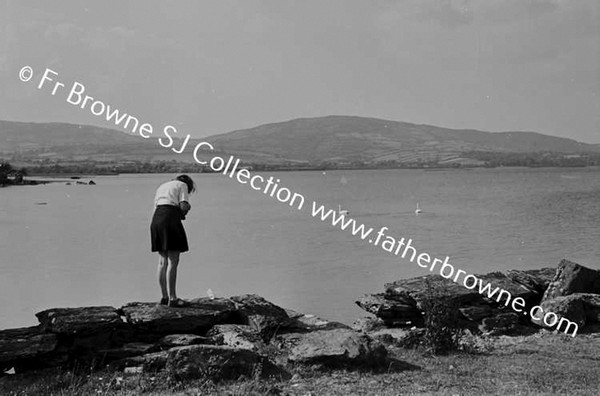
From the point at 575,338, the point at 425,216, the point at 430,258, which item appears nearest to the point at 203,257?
the point at 430,258

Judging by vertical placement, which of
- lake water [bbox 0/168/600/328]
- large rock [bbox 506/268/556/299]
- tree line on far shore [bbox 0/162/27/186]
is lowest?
tree line on far shore [bbox 0/162/27/186]

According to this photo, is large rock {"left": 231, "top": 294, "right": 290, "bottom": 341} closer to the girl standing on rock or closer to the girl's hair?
the girl standing on rock

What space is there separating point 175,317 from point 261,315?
1.32 meters

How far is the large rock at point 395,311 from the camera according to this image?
38.8ft

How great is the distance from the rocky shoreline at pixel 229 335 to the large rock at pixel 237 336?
1 centimetres

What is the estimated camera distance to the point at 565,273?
12633 mm

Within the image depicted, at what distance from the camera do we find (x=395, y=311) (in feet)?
39.0

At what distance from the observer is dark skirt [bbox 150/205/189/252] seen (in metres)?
9.88

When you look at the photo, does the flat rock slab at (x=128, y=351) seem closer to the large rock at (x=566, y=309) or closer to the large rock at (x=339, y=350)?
the large rock at (x=339, y=350)

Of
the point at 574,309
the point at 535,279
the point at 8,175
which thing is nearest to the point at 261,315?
the point at 574,309

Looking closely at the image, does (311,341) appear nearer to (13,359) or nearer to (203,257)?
(13,359)

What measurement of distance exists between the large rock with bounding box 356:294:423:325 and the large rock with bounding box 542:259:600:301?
8.57 ft

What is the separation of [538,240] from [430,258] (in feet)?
32.5

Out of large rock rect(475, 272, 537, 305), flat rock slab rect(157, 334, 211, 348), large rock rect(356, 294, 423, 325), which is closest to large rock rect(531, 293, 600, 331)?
large rock rect(475, 272, 537, 305)
